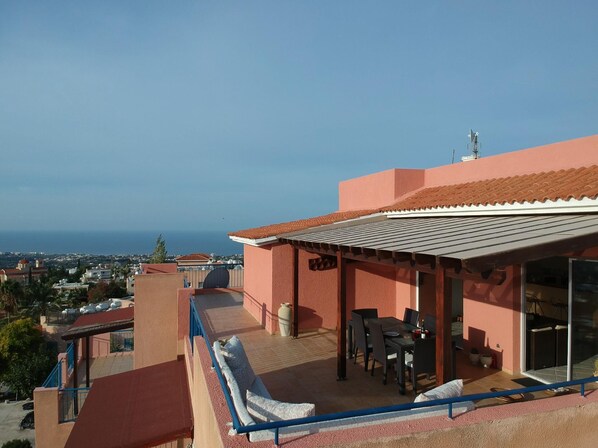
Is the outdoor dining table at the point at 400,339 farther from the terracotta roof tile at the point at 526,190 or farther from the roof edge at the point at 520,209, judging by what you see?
the terracotta roof tile at the point at 526,190

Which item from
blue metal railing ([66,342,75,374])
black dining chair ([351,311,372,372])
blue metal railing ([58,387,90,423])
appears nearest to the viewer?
black dining chair ([351,311,372,372])

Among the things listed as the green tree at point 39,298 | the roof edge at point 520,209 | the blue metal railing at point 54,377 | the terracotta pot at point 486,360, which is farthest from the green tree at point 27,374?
the terracotta pot at point 486,360

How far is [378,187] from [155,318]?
31.1ft

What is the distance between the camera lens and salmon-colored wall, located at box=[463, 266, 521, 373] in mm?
8578

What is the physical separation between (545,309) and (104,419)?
30.0 feet

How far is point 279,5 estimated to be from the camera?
715 inches

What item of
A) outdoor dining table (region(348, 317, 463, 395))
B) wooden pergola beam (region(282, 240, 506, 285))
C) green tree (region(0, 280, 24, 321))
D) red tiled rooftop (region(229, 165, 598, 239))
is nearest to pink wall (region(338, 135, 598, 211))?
red tiled rooftop (region(229, 165, 598, 239))

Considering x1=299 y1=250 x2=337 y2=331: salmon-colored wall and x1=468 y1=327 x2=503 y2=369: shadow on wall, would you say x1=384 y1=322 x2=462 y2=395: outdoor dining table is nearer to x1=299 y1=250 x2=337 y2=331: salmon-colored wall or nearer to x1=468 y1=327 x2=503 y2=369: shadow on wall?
x1=468 y1=327 x2=503 y2=369: shadow on wall

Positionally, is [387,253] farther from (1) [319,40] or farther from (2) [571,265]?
(1) [319,40]

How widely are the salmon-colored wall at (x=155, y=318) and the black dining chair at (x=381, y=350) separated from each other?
8.30 m

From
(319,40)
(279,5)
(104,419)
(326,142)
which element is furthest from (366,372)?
(326,142)

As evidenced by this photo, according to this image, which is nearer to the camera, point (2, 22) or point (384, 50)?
point (2, 22)

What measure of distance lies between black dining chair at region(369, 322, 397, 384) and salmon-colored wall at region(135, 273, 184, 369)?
8.30 meters

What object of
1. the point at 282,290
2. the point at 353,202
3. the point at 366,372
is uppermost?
the point at 353,202
